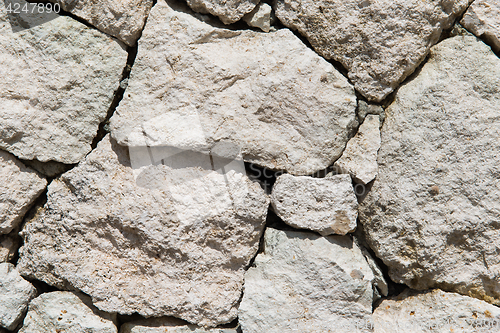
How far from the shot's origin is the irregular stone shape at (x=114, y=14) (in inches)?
57.7

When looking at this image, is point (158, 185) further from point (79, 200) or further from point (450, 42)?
point (450, 42)

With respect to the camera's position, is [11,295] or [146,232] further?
[11,295]

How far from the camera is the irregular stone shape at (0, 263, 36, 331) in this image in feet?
5.12

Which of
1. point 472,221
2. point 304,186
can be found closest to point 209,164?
point 304,186

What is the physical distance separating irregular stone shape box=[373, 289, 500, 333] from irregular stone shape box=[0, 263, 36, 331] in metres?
1.51

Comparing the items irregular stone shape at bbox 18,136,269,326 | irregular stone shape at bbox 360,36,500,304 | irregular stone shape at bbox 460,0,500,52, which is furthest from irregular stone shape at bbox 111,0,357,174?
irregular stone shape at bbox 460,0,500,52

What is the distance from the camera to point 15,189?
153cm

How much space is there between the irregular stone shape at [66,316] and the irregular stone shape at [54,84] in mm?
580

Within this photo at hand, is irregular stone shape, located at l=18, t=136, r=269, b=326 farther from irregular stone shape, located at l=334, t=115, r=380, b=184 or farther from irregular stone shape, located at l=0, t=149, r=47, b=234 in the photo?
irregular stone shape, located at l=334, t=115, r=380, b=184

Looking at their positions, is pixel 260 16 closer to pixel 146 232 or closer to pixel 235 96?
pixel 235 96

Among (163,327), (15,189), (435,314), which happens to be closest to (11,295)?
(15,189)

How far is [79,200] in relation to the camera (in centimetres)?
150

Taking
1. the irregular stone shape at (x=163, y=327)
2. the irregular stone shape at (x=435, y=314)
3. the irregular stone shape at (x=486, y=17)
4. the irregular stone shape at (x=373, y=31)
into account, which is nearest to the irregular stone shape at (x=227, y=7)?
the irregular stone shape at (x=373, y=31)

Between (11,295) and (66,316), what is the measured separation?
0.84ft
